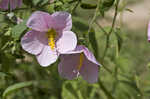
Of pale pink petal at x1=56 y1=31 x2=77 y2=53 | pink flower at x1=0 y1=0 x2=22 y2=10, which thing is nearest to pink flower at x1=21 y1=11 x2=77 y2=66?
pale pink petal at x1=56 y1=31 x2=77 y2=53

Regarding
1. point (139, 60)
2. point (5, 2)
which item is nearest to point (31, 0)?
point (5, 2)

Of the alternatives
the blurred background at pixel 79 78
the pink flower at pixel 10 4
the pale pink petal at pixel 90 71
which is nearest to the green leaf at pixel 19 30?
the blurred background at pixel 79 78

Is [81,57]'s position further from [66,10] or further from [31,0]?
[31,0]

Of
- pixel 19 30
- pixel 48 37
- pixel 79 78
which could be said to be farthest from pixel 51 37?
pixel 79 78

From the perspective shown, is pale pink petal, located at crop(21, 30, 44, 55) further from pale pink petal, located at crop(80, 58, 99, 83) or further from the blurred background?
pale pink petal, located at crop(80, 58, 99, 83)

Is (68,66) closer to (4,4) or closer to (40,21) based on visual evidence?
(40,21)

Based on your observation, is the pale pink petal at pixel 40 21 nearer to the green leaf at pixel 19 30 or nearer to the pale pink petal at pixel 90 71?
the green leaf at pixel 19 30
